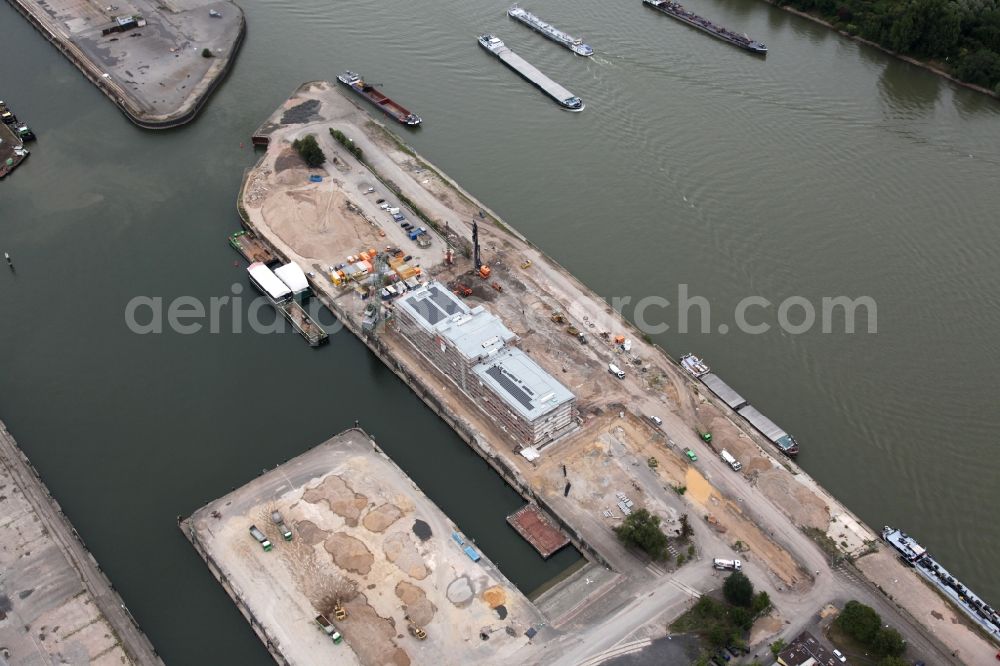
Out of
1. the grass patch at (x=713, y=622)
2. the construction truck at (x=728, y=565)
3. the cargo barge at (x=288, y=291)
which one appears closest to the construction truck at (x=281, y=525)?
the cargo barge at (x=288, y=291)

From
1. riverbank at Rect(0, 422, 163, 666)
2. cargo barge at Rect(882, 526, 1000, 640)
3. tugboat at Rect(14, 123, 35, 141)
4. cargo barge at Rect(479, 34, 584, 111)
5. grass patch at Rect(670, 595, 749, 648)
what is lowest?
riverbank at Rect(0, 422, 163, 666)

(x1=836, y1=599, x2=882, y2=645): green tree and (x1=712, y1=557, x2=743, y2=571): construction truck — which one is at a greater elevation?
(x1=836, y1=599, x2=882, y2=645): green tree

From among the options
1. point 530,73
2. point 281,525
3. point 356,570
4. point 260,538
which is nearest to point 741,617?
point 356,570

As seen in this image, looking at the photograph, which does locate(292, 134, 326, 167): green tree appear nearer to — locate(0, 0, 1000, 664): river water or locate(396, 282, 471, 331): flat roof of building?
locate(0, 0, 1000, 664): river water

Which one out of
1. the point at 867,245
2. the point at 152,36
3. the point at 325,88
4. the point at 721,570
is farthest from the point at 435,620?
the point at 152,36

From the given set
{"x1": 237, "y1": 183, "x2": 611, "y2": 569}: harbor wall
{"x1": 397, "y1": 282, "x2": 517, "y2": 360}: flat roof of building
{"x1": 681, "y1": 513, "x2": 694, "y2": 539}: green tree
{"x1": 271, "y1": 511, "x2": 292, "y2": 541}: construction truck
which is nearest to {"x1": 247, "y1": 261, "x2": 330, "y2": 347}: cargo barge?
{"x1": 237, "y1": 183, "x2": 611, "y2": 569}: harbor wall

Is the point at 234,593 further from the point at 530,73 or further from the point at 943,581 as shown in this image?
the point at 530,73
